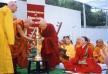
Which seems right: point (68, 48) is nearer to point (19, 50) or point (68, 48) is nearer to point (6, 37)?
point (19, 50)

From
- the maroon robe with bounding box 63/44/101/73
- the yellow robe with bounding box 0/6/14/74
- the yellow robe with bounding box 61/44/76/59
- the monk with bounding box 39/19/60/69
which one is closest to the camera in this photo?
the yellow robe with bounding box 0/6/14/74

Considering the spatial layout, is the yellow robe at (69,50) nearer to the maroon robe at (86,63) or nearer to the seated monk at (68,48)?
the seated monk at (68,48)

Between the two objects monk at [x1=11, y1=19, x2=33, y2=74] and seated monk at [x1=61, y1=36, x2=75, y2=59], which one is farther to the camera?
seated monk at [x1=61, y1=36, x2=75, y2=59]

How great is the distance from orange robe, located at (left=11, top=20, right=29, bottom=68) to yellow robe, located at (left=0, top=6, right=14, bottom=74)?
2.06 ft

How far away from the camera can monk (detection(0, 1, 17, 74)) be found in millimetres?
5098

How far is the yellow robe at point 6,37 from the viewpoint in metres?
5.10

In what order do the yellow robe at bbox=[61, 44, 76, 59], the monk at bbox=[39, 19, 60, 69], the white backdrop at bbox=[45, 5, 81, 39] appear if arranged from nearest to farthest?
1. the monk at bbox=[39, 19, 60, 69]
2. the yellow robe at bbox=[61, 44, 76, 59]
3. the white backdrop at bbox=[45, 5, 81, 39]

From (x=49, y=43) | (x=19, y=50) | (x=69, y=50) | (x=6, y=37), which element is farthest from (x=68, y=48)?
(x=6, y=37)

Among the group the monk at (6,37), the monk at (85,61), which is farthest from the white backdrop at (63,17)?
the monk at (6,37)

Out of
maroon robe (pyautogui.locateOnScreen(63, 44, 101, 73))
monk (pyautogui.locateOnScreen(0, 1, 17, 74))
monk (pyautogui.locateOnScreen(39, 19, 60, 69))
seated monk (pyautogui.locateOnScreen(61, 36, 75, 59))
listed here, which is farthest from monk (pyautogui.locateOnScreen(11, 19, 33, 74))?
seated monk (pyautogui.locateOnScreen(61, 36, 75, 59))

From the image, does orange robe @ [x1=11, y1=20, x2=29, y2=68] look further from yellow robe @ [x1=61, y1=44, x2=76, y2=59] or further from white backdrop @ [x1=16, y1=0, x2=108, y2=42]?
white backdrop @ [x1=16, y1=0, x2=108, y2=42]

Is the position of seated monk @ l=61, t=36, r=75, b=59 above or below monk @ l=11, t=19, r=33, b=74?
below

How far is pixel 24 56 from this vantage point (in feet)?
20.8

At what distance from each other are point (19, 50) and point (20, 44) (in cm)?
12
